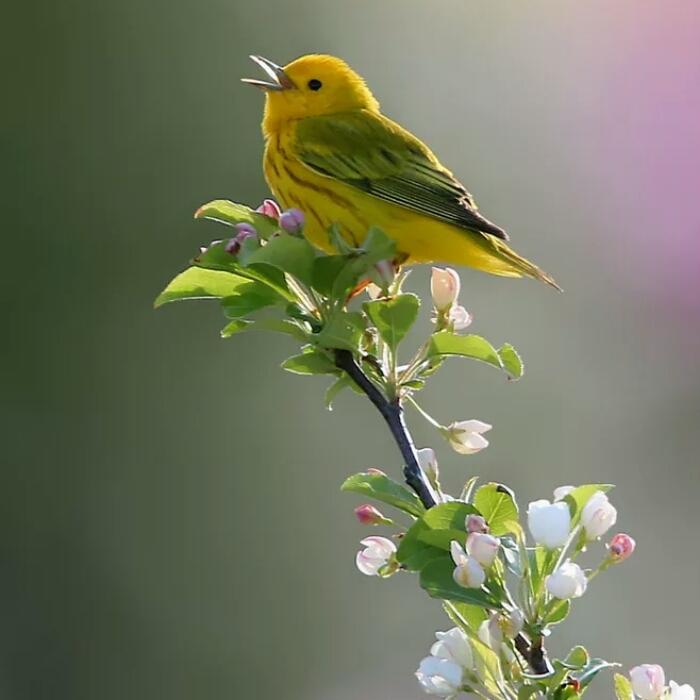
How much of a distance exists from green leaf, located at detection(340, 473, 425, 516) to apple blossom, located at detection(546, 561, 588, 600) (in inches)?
6.0

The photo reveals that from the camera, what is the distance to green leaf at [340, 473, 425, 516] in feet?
3.58

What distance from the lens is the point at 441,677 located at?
3.31 ft

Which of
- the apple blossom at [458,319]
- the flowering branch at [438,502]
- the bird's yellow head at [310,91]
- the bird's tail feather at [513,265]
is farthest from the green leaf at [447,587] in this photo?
the bird's yellow head at [310,91]

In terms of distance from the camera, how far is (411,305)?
1.16m

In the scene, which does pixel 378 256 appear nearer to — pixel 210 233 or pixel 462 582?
pixel 462 582

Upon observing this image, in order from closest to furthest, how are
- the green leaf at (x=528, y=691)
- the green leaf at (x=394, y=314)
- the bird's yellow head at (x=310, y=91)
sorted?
the green leaf at (x=528, y=691) < the green leaf at (x=394, y=314) < the bird's yellow head at (x=310, y=91)

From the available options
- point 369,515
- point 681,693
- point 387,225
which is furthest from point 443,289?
point 387,225

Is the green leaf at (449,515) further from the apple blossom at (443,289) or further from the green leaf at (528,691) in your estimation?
the apple blossom at (443,289)

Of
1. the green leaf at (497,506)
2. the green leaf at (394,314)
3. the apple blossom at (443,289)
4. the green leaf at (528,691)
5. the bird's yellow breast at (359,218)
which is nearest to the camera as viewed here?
the green leaf at (528,691)

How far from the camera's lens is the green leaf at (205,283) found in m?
1.25

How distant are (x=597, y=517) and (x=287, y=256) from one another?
39 centimetres

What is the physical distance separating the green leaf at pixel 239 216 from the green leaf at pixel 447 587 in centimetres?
45

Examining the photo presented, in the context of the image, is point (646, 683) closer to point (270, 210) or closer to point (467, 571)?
point (467, 571)

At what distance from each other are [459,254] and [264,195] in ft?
10.4
